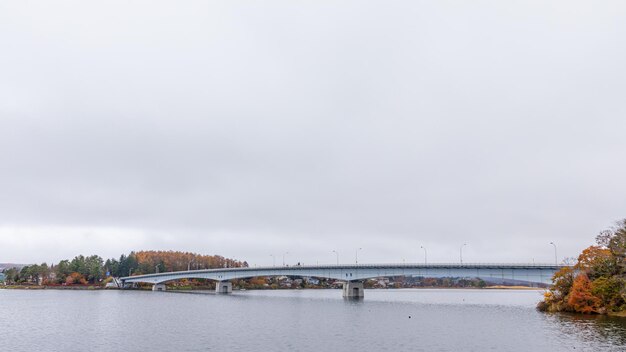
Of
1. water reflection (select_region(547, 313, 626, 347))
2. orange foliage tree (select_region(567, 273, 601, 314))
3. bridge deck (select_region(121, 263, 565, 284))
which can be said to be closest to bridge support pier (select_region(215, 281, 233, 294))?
bridge deck (select_region(121, 263, 565, 284))

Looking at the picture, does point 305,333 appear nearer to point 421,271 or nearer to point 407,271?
point 421,271

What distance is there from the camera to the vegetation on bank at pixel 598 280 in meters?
78.8

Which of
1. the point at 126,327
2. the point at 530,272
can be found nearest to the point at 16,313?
the point at 126,327

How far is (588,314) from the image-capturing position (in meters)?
81.4

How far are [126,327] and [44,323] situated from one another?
14.4 meters

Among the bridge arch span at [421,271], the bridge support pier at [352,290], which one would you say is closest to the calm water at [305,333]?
the bridge arch span at [421,271]

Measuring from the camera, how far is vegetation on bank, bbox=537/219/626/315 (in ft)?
258

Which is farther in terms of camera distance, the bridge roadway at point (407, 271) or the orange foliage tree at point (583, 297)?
the bridge roadway at point (407, 271)

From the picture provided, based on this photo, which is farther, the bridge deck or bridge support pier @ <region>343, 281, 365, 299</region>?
bridge support pier @ <region>343, 281, 365, 299</region>

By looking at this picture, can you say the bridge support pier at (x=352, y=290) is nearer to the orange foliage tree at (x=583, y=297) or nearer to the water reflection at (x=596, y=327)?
the orange foliage tree at (x=583, y=297)

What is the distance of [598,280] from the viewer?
80750 mm

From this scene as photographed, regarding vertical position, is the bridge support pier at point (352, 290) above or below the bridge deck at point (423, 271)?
below

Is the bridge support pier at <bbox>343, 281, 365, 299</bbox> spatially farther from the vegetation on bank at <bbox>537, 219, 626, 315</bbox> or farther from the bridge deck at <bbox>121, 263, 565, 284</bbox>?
the vegetation on bank at <bbox>537, 219, 626, 315</bbox>

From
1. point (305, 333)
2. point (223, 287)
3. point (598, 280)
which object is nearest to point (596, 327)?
point (598, 280)
